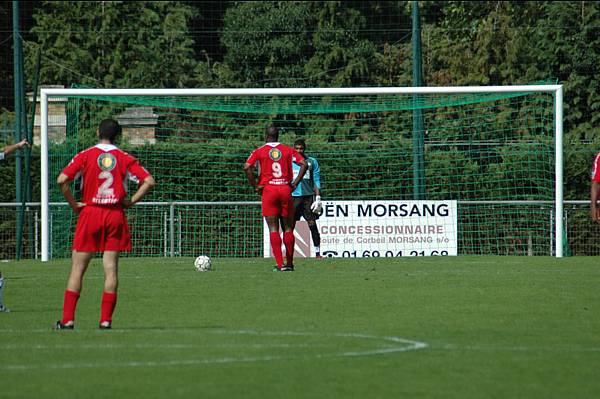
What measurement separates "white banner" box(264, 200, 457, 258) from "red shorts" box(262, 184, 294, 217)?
468 cm

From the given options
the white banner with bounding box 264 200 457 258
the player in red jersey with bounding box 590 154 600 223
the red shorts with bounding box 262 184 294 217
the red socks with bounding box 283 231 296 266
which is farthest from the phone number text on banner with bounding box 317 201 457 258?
the player in red jersey with bounding box 590 154 600 223

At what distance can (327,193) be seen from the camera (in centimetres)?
2611

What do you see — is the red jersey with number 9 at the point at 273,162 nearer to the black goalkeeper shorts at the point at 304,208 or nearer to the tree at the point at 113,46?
the black goalkeeper shorts at the point at 304,208

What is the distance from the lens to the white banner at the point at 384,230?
23062mm

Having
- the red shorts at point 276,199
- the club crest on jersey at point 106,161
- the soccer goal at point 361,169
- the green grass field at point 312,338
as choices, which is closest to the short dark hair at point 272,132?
the red shorts at point 276,199

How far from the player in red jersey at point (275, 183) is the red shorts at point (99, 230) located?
728cm

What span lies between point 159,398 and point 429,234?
628 inches

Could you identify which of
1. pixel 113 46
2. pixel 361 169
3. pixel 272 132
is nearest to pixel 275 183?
pixel 272 132

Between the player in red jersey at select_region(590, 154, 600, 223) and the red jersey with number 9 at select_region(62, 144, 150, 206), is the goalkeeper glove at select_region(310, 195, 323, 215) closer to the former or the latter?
the player in red jersey at select_region(590, 154, 600, 223)

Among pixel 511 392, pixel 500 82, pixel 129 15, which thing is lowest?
pixel 511 392

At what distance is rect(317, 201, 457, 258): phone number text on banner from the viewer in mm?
23078

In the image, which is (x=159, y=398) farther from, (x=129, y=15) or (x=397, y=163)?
(x=129, y=15)

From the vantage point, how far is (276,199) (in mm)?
18266

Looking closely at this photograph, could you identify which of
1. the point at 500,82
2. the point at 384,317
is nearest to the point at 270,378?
the point at 384,317
